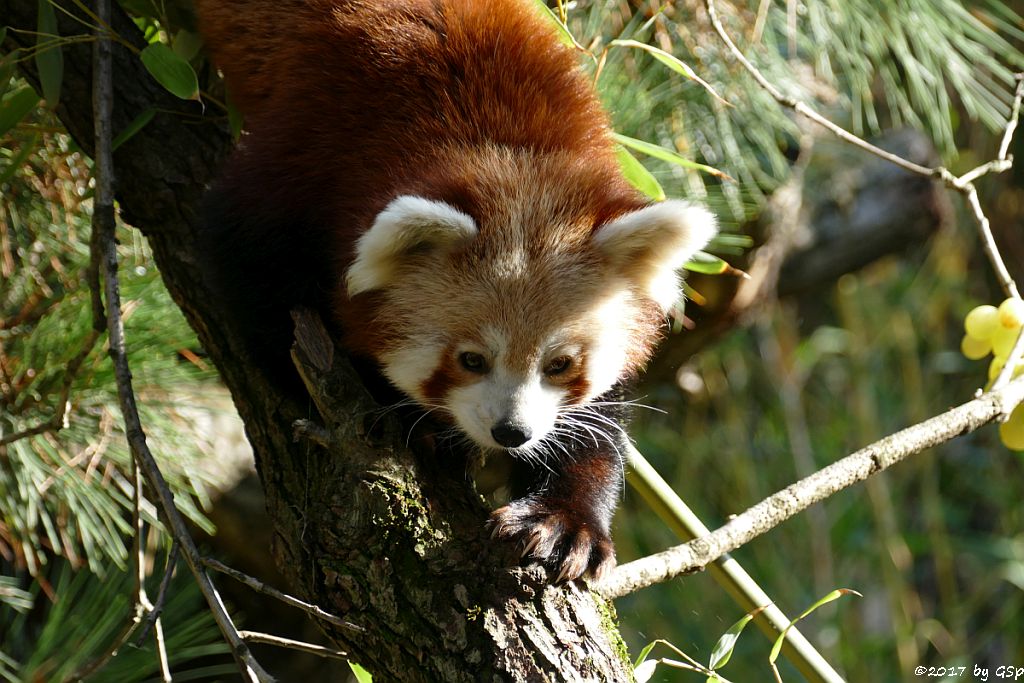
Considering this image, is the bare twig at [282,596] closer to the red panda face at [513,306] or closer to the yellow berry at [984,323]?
the red panda face at [513,306]

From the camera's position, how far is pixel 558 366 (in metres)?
1.77

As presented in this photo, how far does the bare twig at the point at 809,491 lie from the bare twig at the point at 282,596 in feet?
1.34

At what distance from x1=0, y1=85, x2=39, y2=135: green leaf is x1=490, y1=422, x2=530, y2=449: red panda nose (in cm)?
107

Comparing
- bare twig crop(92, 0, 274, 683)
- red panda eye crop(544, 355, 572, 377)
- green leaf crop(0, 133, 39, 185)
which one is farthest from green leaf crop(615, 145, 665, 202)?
green leaf crop(0, 133, 39, 185)

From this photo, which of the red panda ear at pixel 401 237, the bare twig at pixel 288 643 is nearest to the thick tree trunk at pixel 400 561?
the bare twig at pixel 288 643

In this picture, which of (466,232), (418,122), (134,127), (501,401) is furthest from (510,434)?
(134,127)

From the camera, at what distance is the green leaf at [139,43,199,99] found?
1706mm

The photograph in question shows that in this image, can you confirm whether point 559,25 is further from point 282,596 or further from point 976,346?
point 282,596

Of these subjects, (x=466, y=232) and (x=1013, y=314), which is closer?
(x=1013, y=314)

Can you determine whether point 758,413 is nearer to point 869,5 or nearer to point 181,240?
point 869,5

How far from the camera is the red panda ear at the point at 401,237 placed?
5.04 ft

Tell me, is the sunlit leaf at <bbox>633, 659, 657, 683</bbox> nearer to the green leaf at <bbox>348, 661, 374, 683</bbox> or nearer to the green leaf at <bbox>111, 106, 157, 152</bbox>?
the green leaf at <bbox>348, 661, 374, 683</bbox>

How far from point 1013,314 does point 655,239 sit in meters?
0.56

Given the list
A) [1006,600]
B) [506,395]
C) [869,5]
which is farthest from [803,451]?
[506,395]
